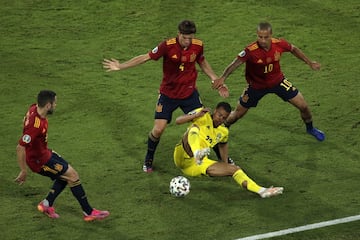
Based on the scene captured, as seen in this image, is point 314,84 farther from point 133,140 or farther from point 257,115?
point 133,140

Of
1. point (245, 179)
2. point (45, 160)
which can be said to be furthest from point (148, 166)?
point (45, 160)

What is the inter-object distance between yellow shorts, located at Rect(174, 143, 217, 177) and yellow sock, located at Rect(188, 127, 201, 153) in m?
0.44

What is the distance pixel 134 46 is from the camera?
2188 centimetres

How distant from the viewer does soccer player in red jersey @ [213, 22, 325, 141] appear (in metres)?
16.2

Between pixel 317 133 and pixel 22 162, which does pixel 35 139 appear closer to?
pixel 22 162

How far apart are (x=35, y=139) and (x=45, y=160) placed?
436 millimetres

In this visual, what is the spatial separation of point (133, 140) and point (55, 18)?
6853mm

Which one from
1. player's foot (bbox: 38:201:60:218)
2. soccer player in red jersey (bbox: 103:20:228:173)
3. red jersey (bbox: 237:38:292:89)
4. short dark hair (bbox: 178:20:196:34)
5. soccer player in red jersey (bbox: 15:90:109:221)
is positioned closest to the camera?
soccer player in red jersey (bbox: 15:90:109:221)

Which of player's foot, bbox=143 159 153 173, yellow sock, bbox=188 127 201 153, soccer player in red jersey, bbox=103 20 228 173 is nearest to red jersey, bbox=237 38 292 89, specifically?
soccer player in red jersey, bbox=103 20 228 173

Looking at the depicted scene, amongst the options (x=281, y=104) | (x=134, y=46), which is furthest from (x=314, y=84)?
(x=134, y=46)

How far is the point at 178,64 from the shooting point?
617 inches

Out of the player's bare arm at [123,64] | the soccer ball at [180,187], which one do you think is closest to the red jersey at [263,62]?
the player's bare arm at [123,64]

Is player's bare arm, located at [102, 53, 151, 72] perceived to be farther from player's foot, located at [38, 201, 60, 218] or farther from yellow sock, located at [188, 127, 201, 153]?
player's foot, located at [38, 201, 60, 218]

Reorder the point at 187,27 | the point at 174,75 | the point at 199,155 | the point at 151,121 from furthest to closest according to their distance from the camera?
1. the point at 151,121
2. the point at 174,75
3. the point at 187,27
4. the point at 199,155
